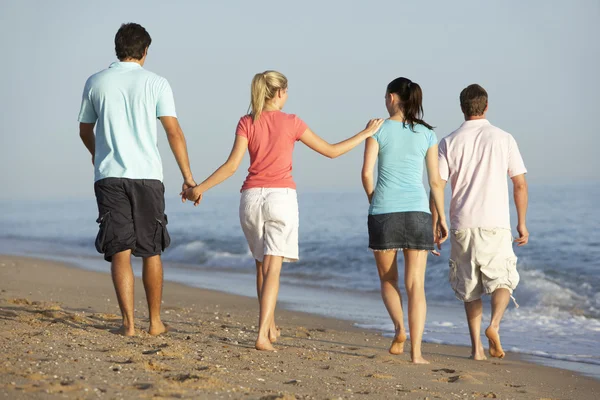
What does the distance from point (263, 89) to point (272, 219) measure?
2.69 feet

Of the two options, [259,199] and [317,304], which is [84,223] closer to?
[317,304]

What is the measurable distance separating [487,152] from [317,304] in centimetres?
470

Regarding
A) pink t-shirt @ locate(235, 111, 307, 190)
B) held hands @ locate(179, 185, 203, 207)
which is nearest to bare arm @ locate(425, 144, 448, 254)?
pink t-shirt @ locate(235, 111, 307, 190)

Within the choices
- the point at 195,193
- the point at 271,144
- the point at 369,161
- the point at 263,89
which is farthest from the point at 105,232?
the point at 369,161

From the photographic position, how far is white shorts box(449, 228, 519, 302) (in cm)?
560

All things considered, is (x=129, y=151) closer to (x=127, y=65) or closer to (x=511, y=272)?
(x=127, y=65)

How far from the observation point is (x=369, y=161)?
5137mm

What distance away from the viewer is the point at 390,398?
4156 millimetres

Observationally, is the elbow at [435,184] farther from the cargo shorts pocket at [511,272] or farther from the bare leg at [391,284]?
the cargo shorts pocket at [511,272]

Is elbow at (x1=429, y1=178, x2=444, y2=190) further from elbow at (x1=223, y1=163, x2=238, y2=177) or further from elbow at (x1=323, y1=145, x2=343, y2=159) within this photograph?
elbow at (x1=223, y1=163, x2=238, y2=177)

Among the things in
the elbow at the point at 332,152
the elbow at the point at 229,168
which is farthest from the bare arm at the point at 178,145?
the elbow at the point at 332,152

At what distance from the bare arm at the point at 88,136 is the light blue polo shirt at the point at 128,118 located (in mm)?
141

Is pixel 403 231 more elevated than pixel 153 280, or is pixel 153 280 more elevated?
pixel 403 231

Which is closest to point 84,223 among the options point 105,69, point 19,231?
point 19,231
